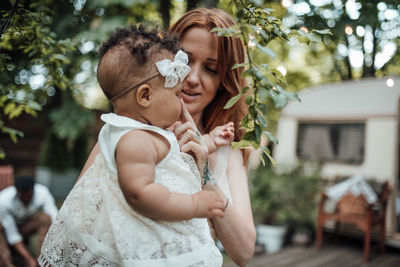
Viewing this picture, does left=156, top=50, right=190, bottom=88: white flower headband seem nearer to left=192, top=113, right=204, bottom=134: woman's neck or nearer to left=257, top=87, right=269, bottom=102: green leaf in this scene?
left=257, top=87, right=269, bottom=102: green leaf

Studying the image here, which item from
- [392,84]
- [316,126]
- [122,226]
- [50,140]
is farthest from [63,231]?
[50,140]

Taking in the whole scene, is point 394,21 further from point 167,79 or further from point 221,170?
point 167,79

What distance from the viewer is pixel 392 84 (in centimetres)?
664

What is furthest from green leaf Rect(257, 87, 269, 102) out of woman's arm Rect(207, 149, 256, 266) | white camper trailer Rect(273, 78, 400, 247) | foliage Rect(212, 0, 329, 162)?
white camper trailer Rect(273, 78, 400, 247)

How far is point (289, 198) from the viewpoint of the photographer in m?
7.14

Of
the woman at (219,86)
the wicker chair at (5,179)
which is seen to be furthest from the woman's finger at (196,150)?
the wicker chair at (5,179)

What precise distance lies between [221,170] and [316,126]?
282 inches

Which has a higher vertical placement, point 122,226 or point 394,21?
point 394,21

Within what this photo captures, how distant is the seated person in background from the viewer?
190 inches

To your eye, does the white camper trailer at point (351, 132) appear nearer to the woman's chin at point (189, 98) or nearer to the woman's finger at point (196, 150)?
the woman's chin at point (189, 98)

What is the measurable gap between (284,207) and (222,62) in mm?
6017

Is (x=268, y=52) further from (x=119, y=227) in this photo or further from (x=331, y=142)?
(x=331, y=142)

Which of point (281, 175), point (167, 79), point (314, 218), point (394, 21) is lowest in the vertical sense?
point (314, 218)

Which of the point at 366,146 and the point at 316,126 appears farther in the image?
the point at 316,126
